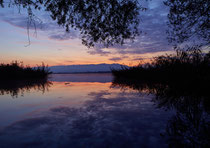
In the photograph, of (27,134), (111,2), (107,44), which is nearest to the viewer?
(27,134)

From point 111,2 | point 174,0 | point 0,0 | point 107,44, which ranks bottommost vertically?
point 107,44

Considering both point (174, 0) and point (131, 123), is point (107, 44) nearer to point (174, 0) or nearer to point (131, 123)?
point (174, 0)

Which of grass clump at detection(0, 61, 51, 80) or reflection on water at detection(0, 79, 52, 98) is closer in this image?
reflection on water at detection(0, 79, 52, 98)

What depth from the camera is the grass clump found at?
12953 millimetres

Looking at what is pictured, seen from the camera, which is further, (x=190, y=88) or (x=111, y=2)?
(x=111, y=2)

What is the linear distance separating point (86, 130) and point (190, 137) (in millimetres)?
1452

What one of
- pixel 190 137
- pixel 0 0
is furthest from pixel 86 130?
pixel 0 0

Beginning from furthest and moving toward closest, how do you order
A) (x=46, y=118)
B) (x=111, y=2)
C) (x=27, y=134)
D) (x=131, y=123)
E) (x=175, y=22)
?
1. (x=175, y=22)
2. (x=111, y=2)
3. (x=46, y=118)
4. (x=131, y=123)
5. (x=27, y=134)

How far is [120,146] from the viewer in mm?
1545

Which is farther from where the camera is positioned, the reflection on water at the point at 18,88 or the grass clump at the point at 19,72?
the grass clump at the point at 19,72

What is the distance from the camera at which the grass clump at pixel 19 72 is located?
13.0 m

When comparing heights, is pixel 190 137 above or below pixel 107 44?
below

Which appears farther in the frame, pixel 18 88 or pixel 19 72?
pixel 19 72

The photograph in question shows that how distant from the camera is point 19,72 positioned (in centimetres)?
1396
